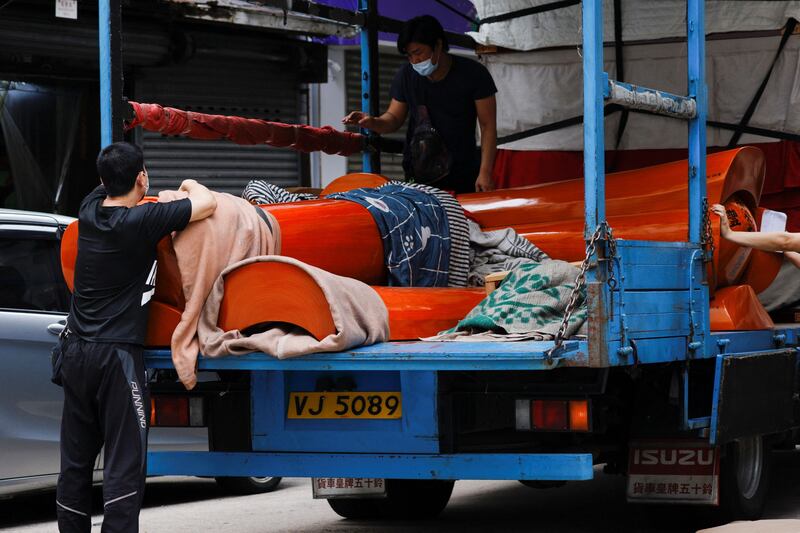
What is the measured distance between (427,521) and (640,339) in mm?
2380

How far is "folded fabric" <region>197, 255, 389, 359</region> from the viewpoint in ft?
15.2

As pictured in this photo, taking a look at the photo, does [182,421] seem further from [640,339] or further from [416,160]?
[416,160]

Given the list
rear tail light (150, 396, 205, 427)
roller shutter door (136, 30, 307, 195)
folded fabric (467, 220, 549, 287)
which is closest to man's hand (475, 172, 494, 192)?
folded fabric (467, 220, 549, 287)

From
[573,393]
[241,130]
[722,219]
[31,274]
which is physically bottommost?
[573,393]

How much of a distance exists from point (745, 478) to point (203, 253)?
2.85 metres

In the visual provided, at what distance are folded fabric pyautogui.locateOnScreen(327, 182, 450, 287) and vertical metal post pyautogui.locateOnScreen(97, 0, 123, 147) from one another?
1155mm

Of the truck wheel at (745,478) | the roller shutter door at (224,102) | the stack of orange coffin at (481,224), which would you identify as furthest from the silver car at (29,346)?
the roller shutter door at (224,102)

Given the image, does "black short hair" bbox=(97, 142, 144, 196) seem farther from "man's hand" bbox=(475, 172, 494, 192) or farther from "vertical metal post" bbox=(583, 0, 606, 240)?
"man's hand" bbox=(475, 172, 494, 192)

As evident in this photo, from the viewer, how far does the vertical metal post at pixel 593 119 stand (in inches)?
183

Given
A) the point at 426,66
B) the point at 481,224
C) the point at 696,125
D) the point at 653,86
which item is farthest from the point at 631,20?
the point at 696,125

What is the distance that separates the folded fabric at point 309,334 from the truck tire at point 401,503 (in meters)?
1.95

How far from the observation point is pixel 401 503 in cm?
678

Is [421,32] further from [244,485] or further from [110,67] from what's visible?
[244,485]

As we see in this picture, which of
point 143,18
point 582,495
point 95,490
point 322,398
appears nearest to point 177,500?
point 95,490
